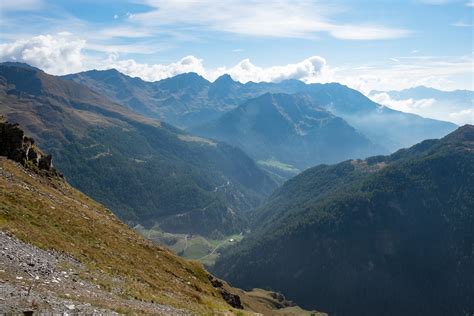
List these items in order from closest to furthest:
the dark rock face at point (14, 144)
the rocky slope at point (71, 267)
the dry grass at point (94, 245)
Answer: the rocky slope at point (71, 267) → the dry grass at point (94, 245) → the dark rock face at point (14, 144)

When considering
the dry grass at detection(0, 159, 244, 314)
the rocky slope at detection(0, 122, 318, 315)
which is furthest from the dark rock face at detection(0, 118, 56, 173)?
the dry grass at detection(0, 159, 244, 314)

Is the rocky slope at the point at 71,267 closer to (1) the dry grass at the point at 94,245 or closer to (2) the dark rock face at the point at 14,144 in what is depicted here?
(1) the dry grass at the point at 94,245

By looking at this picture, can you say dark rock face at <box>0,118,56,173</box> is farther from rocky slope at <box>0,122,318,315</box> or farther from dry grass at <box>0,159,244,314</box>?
dry grass at <box>0,159,244,314</box>

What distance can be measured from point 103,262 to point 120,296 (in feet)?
35.1

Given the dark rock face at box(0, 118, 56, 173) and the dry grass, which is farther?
the dark rock face at box(0, 118, 56, 173)

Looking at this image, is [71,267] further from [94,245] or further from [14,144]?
[14,144]

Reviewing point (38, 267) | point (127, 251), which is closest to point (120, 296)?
point (38, 267)

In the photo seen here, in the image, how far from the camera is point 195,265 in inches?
3846

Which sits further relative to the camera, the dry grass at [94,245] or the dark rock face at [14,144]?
the dark rock face at [14,144]

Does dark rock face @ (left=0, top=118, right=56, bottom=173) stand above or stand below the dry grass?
above

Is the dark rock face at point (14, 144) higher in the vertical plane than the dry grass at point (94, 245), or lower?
higher

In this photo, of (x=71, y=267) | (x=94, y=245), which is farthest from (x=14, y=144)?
(x=71, y=267)

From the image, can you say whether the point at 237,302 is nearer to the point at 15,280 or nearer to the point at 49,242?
the point at 49,242

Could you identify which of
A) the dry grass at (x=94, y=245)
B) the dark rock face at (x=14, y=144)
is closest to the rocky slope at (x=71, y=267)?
the dry grass at (x=94, y=245)
